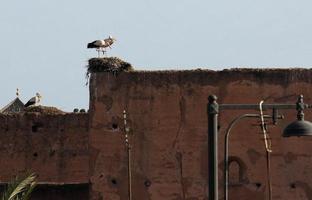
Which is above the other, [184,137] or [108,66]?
[108,66]

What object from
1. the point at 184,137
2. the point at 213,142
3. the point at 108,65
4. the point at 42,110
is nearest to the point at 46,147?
the point at 42,110

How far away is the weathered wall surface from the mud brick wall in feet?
22.0

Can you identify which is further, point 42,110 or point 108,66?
point 42,110

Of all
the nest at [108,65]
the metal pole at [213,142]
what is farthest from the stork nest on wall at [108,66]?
the metal pole at [213,142]

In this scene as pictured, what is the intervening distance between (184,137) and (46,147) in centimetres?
815

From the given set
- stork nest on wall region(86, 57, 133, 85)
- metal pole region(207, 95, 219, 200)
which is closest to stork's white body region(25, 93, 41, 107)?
stork nest on wall region(86, 57, 133, 85)

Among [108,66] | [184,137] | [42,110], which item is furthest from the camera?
[42,110]

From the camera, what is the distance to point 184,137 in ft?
86.5

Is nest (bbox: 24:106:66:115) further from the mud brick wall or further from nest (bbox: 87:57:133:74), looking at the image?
nest (bbox: 87:57:133:74)

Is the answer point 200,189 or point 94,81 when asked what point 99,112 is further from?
point 200,189

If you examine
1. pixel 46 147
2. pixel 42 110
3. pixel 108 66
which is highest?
pixel 108 66

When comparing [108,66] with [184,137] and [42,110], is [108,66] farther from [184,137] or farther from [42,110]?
[42,110]

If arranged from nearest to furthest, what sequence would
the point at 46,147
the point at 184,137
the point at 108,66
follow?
the point at 184,137, the point at 108,66, the point at 46,147

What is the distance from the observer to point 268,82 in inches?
1029
